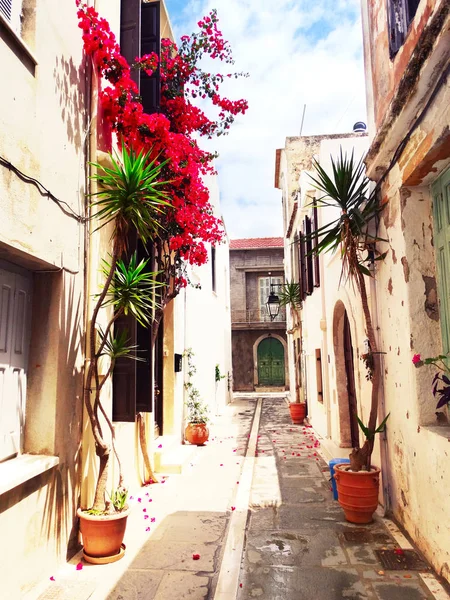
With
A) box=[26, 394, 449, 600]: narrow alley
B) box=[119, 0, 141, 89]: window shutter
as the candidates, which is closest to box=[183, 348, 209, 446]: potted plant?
box=[26, 394, 449, 600]: narrow alley

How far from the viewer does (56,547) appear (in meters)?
3.63

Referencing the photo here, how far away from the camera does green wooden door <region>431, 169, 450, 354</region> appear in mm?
3785

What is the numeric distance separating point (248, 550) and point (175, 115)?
5.34m

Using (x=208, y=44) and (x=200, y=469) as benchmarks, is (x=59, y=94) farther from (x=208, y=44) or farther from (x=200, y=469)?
(x=200, y=469)

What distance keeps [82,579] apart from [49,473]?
0.85 m

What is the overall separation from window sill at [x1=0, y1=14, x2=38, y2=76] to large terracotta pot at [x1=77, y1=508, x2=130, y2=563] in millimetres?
3639

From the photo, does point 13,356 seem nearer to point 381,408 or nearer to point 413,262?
point 413,262

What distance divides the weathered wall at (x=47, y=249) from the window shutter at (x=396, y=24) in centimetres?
306

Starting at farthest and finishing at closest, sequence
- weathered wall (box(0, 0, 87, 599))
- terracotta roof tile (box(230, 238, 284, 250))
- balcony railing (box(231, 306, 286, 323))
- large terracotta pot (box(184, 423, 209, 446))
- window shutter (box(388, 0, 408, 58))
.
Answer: terracotta roof tile (box(230, 238, 284, 250)) < balcony railing (box(231, 306, 286, 323)) < large terracotta pot (box(184, 423, 209, 446)) < window shutter (box(388, 0, 408, 58)) < weathered wall (box(0, 0, 87, 599))

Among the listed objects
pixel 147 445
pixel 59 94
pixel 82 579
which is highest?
pixel 59 94

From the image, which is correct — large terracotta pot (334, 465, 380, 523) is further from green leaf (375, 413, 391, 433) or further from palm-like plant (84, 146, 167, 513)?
palm-like plant (84, 146, 167, 513)

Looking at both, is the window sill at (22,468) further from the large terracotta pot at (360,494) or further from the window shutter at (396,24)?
the window shutter at (396,24)

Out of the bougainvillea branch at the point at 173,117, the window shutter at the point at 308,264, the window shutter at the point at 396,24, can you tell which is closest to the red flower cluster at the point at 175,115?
the bougainvillea branch at the point at 173,117

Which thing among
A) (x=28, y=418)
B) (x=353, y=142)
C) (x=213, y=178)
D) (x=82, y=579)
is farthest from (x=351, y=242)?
(x=213, y=178)
